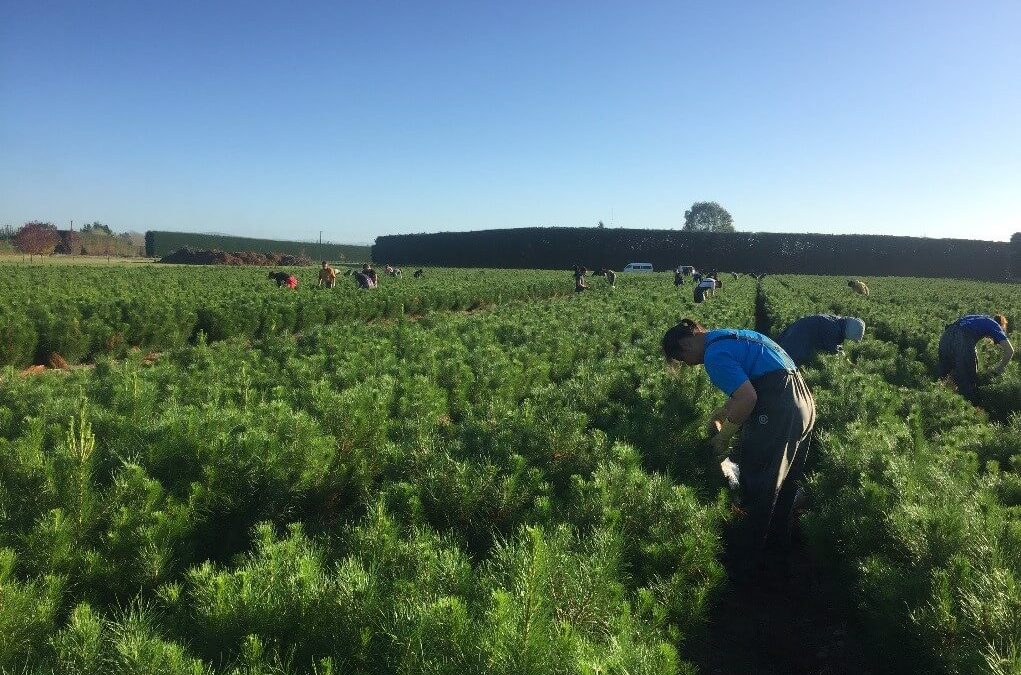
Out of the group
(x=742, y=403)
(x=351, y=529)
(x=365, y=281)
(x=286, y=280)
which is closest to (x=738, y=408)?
(x=742, y=403)

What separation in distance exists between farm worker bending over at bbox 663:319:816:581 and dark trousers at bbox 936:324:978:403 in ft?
17.2

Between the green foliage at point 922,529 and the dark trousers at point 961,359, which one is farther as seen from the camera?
the dark trousers at point 961,359

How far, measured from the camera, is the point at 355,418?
14.3 feet

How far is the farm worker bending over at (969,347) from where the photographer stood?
7.75 meters

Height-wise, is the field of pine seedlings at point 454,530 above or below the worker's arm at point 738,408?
below

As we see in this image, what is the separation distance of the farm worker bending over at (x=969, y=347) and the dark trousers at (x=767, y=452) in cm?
530

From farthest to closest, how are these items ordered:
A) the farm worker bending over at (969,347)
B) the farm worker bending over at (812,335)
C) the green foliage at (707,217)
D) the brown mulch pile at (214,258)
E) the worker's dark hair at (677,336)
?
the green foliage at (707,217) < the brown mulch pile at (214,258) < the farm worker bending over at (969,347) < the farm worker bending over at (812,335) < the worker's dark hair at (677,336)

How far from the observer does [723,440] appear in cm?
414

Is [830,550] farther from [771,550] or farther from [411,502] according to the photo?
[411,502]

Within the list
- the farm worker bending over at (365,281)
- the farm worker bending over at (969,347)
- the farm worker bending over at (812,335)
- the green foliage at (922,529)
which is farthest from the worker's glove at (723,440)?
the farm worker bending over at (365,281)

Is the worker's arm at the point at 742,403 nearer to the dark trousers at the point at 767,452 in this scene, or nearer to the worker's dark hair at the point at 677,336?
the dark trousers at the point at 767,452

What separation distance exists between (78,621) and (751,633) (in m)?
3.47

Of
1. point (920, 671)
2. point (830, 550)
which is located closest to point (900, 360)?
point (830, 550)

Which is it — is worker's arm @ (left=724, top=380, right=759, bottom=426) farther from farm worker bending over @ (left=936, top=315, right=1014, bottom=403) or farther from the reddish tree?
the reddish tree
